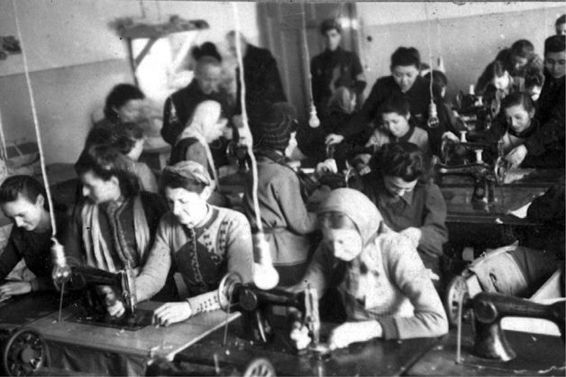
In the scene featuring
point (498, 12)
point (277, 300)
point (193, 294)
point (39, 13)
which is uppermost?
point (39, 13)

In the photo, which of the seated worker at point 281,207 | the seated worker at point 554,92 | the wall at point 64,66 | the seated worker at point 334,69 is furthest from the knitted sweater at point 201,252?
the seated worker at point 334,69

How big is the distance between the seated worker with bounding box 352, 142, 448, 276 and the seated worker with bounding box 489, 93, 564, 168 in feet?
2.58

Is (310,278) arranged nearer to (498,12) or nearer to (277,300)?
(277,300)

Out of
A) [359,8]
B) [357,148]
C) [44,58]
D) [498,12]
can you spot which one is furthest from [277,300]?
[359,8]

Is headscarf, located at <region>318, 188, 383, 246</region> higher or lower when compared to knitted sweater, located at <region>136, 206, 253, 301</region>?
higher

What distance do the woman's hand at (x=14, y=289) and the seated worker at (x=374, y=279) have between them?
1.65 meters

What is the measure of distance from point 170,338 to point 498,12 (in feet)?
18.5

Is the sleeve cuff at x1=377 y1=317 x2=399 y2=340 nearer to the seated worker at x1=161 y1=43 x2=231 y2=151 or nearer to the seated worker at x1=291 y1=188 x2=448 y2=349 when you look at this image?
the seated worker at x1=291 y1=188 x2=448 y2=349

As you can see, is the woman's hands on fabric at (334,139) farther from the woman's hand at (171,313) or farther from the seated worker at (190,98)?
the woman's hand at (171,313)

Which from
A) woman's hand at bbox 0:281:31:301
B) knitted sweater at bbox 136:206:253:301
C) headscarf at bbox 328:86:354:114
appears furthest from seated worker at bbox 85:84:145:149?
knitted sweater at bbox 136:206:253:301

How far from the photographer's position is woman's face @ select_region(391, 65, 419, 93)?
5379 millimetres

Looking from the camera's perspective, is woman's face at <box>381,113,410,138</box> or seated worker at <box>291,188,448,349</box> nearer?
seated worker at <box>291,188,448,349</box>

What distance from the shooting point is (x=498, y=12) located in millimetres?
7191

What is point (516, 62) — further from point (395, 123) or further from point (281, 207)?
point (281, 207)
